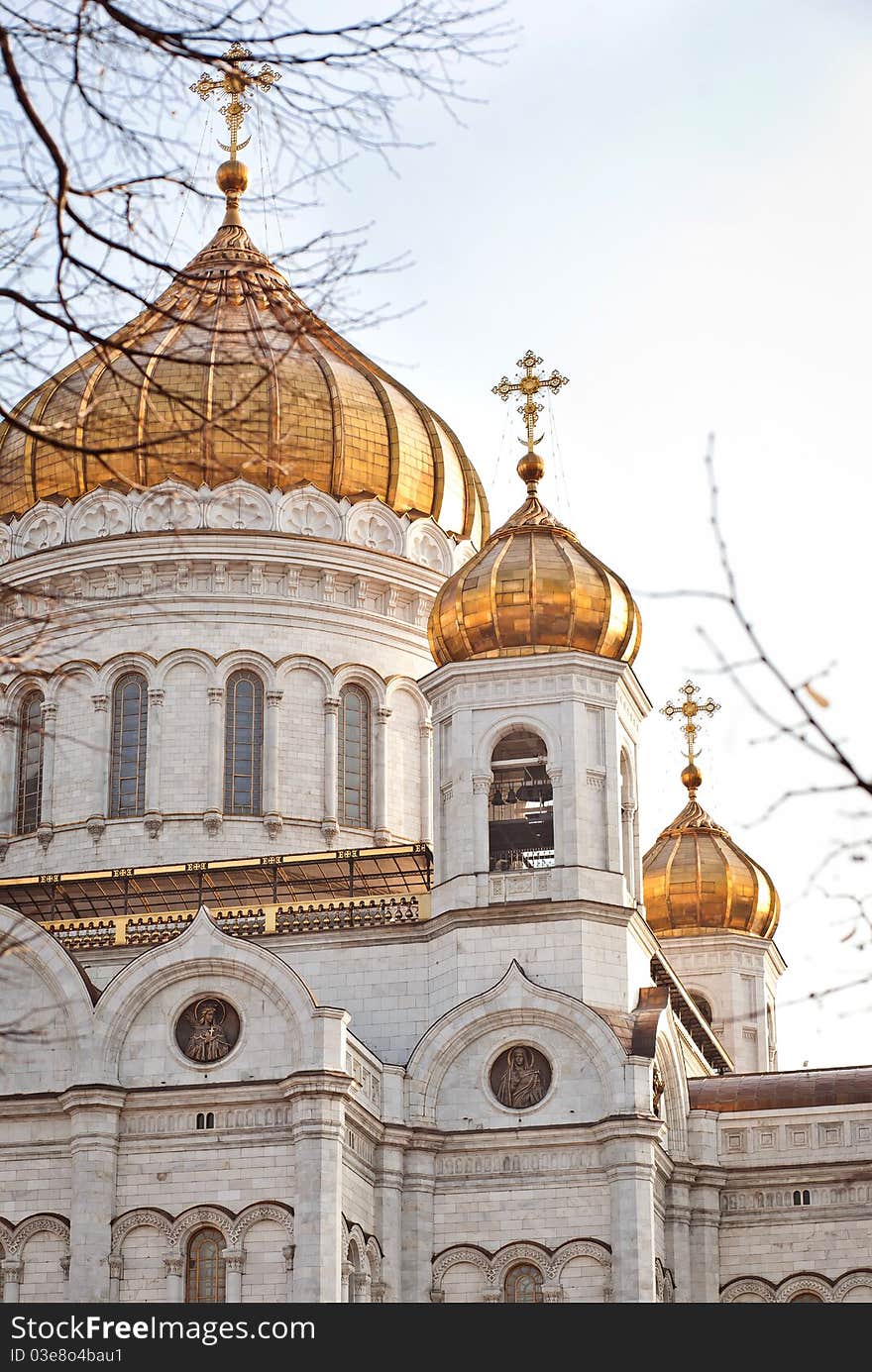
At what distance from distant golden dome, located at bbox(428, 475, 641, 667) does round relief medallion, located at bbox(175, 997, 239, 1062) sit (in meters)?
6.15

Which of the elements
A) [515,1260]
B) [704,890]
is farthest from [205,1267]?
[704,890]

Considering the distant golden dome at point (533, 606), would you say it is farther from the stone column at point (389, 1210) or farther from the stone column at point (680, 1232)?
the stone column at point (680, 1232)

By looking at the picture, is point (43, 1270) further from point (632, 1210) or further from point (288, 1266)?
point (632, 1210)

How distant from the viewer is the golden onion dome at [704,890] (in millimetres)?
44188

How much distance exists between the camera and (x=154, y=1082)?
30062 mm

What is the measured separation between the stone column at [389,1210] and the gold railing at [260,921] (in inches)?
127

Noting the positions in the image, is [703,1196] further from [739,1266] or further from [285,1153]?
[285,1153]

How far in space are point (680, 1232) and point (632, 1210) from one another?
2.69 m

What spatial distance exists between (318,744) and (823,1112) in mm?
9684

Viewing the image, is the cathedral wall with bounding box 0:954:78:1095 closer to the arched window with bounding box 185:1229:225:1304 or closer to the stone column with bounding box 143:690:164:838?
the arched window with bounding box 185:1229:225:1304

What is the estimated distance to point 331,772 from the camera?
37.4 m

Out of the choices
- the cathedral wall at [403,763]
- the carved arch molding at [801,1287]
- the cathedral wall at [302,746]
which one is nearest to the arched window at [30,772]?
the cathedral wall at [302,746]
